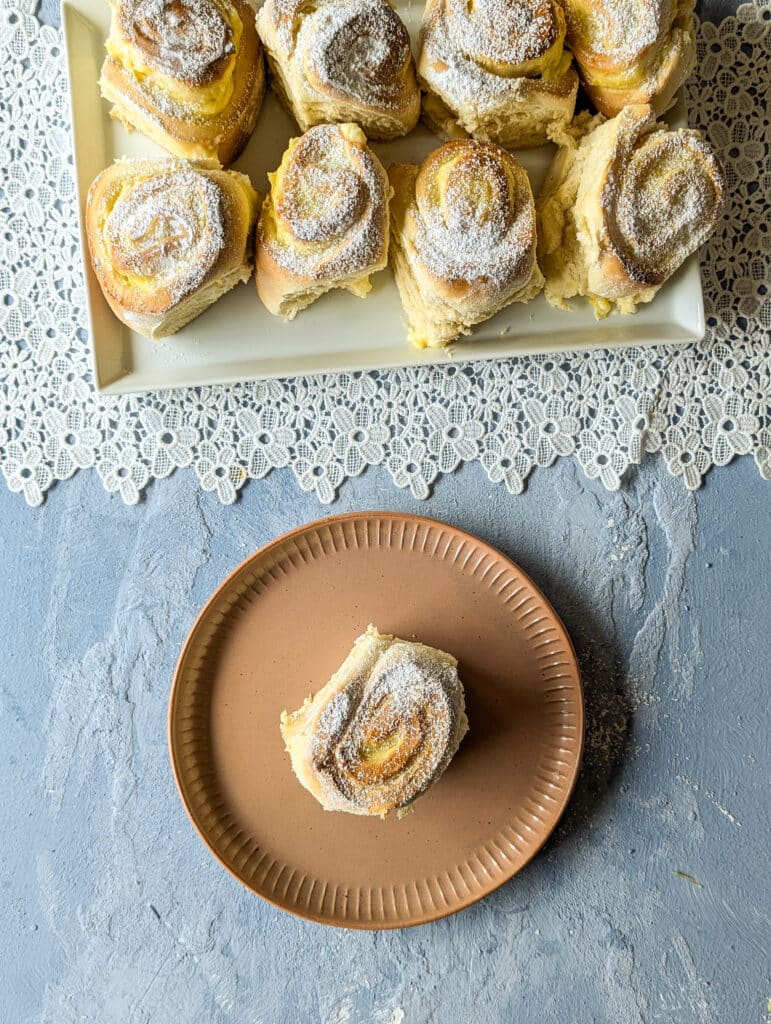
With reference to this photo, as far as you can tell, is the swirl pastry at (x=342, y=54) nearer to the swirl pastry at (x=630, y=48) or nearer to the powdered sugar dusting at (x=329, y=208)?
the powdered sugar dusting at (x=329, y=208)

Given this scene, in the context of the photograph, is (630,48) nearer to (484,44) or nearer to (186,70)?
(484,44)

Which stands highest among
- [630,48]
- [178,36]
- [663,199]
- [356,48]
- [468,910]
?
[178,36]

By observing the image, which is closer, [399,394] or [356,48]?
[356,48]

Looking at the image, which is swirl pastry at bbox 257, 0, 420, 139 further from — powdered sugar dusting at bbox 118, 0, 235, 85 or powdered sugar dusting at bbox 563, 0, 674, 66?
powdered sugar dusting at bbox 563, 0, 674, 66

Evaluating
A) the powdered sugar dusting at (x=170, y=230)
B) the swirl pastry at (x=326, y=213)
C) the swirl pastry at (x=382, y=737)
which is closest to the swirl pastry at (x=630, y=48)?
the swirl pastry at (x=326, y=213)

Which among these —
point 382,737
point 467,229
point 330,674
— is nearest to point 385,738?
point 382,737
